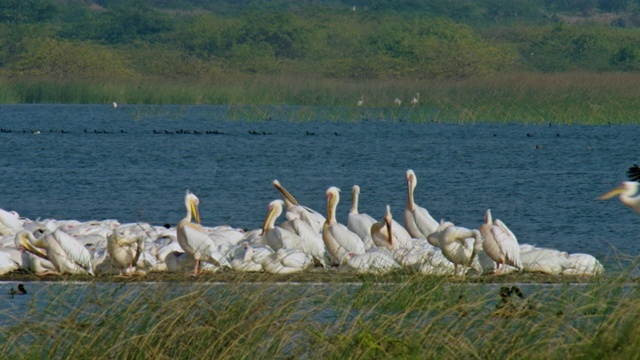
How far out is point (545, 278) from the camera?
984 centimetres

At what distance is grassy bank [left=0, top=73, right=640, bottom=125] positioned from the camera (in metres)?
30.5

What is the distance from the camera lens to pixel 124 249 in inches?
385

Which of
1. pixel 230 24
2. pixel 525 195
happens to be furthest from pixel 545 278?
pixel 230 24

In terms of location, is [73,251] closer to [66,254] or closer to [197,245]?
[66,254]

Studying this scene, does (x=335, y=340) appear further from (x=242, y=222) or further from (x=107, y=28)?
(x=107, y=28)

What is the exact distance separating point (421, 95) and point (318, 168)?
41.9 feet

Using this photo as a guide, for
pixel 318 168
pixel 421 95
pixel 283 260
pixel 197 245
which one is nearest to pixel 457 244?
pixel 283 260

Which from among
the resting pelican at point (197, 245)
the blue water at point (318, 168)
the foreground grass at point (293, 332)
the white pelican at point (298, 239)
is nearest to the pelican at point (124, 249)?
the resting pelican at point (197, 245)

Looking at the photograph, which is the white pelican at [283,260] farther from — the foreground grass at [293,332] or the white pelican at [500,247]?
the foreground grass at [293,332]

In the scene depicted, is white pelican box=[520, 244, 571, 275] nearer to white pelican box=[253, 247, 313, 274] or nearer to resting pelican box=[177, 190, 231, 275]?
white pelican box=[253, 247, 313, 274]

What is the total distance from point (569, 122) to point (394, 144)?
16.5ft

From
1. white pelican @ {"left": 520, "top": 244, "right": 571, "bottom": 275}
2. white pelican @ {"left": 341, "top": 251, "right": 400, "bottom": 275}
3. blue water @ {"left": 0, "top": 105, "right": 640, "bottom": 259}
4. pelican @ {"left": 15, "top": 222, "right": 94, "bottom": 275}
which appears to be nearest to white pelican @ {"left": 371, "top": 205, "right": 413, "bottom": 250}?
white pelican @ {"left": 341, "top": 251, "right": 400, "bottom": 275}

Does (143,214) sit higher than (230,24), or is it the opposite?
(143,214)

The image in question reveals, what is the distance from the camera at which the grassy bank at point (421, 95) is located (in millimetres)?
30531
